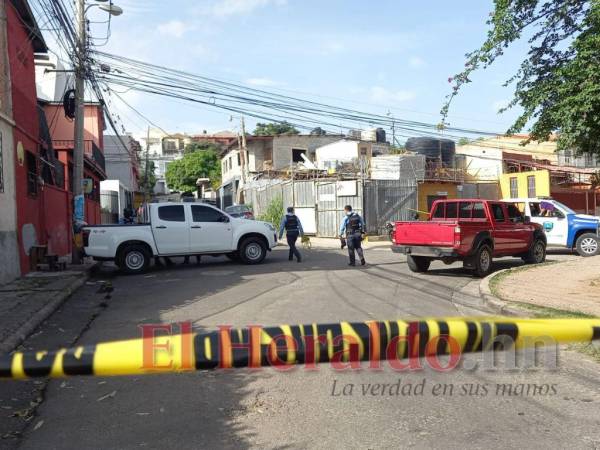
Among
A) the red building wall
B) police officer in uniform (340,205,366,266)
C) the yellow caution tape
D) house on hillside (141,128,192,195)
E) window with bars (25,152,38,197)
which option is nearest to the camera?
the yellow caution tape

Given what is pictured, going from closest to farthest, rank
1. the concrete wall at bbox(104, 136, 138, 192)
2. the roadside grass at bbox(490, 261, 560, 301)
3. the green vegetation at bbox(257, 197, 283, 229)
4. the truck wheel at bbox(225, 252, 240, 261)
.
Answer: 1. the roadside grass at bbox(490, 261, 560, 301)
2. the truck wheel at bbox(225, 252, 240, 261)
3. the green vegetation at bbox(257, 197, 283, 229)
4. the concrete wall at bbox(104, 136, 138, 192)

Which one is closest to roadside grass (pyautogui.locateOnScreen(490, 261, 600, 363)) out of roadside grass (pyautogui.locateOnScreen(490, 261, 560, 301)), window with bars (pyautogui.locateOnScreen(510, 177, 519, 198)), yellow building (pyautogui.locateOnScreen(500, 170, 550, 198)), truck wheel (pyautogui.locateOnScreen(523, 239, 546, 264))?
roadside grass (pyautogui.locateOnScreen(490, 261, 560, 301))

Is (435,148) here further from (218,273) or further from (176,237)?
(218,273)

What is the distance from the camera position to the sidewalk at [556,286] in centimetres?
843

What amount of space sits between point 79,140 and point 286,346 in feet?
47.7

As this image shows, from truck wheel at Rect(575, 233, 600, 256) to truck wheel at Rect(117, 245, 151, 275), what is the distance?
502 inches

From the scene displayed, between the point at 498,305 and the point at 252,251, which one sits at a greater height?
the point at 252,251

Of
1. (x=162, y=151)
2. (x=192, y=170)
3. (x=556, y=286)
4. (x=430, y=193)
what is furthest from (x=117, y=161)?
(x=162, y=151)

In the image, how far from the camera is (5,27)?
490 inches

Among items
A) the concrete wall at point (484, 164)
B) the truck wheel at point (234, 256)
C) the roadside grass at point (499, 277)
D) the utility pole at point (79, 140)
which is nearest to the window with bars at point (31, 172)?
the utility pole at point (79, 140)

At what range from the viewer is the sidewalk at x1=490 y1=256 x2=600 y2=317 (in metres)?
8.43

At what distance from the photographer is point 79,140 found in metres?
15.3

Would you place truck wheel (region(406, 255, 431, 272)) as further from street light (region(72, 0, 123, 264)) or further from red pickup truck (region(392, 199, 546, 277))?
street light (region(72, 0, 123, 264))

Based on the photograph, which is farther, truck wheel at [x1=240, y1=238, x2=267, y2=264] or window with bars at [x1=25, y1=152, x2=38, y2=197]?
truck wheel at [x1=240, y1=238, x2=267, y2=264]
